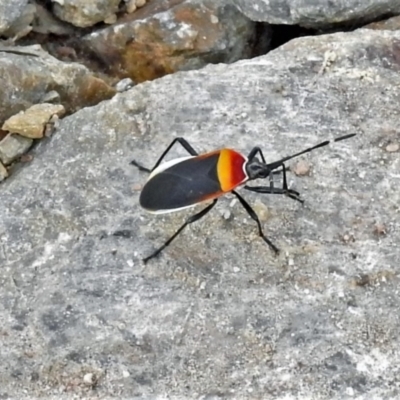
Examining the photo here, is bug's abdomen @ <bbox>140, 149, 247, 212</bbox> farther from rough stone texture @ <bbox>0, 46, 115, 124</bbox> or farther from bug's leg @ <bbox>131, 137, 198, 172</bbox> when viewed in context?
rough stone texture @ <bbox>0, 46, 115, 124</bbox>

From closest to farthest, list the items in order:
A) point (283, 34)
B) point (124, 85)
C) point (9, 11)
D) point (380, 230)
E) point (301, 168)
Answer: point (380, 230), point (301, 168), point (9, 11), point (124, 85), point (283, 34)

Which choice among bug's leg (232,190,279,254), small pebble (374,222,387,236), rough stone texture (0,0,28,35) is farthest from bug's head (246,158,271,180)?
rough stone texture (0,0,28,35)

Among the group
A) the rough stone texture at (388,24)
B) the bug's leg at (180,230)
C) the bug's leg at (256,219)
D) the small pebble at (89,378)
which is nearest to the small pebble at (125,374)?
the small pebble at (89,378)

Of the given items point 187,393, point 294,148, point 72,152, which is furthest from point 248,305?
point 72,152

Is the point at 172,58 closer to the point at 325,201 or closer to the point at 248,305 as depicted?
the point at 325,201

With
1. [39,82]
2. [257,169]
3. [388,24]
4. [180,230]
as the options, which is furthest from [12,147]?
[388,24]

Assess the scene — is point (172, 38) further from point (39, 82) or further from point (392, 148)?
point (392, 148)
